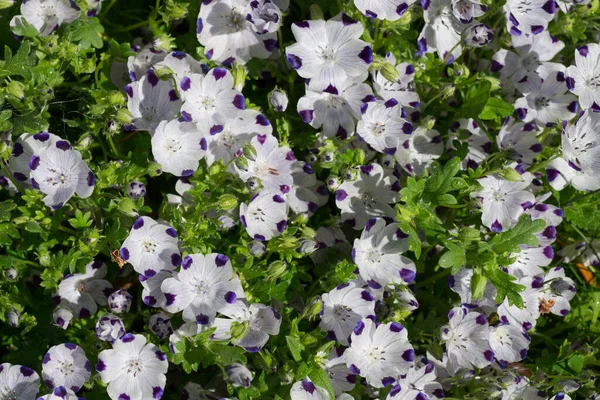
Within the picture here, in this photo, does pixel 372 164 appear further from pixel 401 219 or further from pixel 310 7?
pixel 310 7

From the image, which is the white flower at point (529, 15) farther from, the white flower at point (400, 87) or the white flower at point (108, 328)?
the white flower at point (108, 328)

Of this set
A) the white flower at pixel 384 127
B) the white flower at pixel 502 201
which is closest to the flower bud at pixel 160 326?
the white flower at pixel 384 127

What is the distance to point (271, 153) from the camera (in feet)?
9.14

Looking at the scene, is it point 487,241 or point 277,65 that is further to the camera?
point 277,65

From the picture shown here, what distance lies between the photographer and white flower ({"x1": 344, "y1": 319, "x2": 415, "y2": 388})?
2.57 m

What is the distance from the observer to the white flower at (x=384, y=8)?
8.93 ft

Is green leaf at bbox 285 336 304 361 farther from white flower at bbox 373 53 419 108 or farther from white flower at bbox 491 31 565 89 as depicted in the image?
white flower at bbox 491 31 565 89

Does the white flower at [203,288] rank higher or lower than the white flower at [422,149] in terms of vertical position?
lower

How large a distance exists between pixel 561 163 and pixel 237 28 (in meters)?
1.37

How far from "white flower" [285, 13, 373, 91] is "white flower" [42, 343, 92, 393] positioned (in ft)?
4.11

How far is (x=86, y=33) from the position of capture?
9.06ft

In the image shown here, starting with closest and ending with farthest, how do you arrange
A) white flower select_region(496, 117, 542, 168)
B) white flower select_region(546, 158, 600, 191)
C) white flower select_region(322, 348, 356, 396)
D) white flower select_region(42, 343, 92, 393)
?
white flower select_region(42, 343, 92, 393) < white flower select_region(322, 348, 356, 396) < white flower select_region(546, 158, 600, 191) < white flower select_region(496, 117, 542, 168)

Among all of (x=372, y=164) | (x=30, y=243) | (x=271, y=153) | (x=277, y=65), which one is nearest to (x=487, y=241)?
(x=372, y=164)

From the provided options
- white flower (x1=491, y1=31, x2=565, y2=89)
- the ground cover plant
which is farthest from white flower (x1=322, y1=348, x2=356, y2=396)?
white flower (x1=491, y1=31, x2=565, y2=89)
